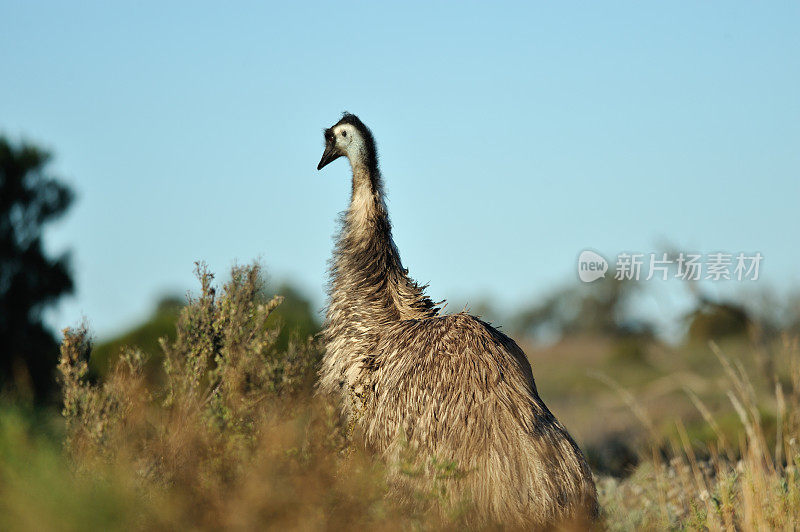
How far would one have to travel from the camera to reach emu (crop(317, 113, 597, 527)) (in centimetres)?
539

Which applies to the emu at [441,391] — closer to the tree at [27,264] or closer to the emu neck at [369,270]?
the emu neck at [369,270]

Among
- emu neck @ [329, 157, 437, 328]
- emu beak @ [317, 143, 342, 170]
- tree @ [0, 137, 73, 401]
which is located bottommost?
emu neck @ [329, 157, 437, 328]

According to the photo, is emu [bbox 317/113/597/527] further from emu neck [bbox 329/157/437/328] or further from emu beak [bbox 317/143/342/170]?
emu beak [bbox 317/143/342/170]

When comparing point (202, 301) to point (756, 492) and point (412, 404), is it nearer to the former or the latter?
point (412, 404)

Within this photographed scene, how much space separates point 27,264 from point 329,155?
57.1ft

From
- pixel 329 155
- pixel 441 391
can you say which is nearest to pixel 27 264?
pixel 329 155

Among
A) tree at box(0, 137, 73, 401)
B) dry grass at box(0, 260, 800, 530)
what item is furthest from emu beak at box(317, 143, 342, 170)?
tree at box(0, 137, 73, 401)

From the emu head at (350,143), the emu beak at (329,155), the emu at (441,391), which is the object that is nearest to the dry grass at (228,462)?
the emu at (441,391)

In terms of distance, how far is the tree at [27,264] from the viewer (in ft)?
70.0

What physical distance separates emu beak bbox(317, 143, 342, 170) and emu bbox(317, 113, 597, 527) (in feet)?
3.04

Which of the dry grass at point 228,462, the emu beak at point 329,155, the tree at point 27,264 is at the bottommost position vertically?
the dry grass at point 228,462

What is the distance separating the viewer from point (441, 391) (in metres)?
5.91

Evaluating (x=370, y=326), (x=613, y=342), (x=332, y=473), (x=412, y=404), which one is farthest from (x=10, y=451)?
(x=613, y=342)

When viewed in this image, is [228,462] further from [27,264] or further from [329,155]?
[27,264]
